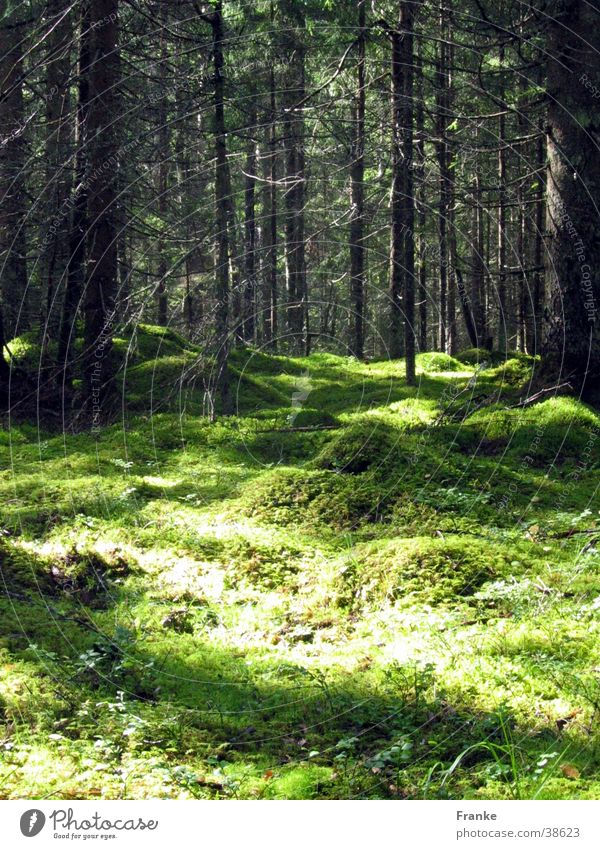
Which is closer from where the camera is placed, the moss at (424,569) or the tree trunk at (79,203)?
the moss at (424,569)

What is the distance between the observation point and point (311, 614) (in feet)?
22.2

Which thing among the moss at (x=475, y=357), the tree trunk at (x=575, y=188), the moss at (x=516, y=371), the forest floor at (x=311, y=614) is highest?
the tree trunk at (x=575, y=188)

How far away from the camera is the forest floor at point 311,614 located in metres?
4.64

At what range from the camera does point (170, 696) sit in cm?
551

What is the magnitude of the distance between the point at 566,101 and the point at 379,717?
340 inches

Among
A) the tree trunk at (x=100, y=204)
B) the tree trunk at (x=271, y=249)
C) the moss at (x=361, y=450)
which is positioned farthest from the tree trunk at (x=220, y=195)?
the tree trunk at (x=271, y=249)

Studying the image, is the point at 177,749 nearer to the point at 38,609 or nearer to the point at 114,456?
the point at 38,609

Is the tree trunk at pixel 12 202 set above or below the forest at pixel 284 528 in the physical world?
above

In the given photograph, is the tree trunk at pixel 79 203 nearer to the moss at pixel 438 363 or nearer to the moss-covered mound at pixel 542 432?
the moss-covered mound at pixel 542 432

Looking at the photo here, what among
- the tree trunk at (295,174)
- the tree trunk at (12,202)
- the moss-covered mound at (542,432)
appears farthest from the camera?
the tree trunk at (295,174)

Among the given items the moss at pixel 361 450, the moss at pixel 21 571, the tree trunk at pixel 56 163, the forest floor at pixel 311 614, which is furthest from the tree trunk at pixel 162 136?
the moss at pixel 21 571

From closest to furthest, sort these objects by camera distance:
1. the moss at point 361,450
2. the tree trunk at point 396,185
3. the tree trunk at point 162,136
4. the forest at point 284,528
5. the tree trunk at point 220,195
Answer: the forest at point 284,528
the moss at point 361,450
the tree trunk at point 162,136
the tree trunk at point 220,195
the tree trunk at point 396,185

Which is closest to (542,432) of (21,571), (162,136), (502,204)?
(502,204)
